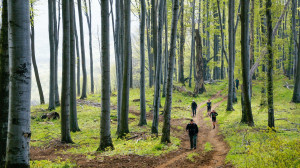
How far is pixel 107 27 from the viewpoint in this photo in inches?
383

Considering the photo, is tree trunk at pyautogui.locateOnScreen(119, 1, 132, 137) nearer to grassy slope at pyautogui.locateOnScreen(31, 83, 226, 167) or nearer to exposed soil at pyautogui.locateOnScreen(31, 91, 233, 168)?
grassy slope at pyautogui.locateOnScreen(31, 83, 226, 167)

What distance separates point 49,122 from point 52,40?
25.5 feet

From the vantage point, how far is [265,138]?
10.3m

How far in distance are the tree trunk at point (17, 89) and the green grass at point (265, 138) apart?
18.1 feet

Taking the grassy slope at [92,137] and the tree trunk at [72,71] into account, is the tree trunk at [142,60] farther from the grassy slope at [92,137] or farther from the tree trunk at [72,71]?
the tree trunk at [72,71]

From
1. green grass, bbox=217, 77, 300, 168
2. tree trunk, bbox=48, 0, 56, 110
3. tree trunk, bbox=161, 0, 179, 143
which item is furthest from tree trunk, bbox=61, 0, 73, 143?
tree trunk, bbox=48, 0, 56, 110

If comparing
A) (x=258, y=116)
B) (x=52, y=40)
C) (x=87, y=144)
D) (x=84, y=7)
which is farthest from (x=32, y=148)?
(x=84, y=7)

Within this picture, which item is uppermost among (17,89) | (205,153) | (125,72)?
(125,72)

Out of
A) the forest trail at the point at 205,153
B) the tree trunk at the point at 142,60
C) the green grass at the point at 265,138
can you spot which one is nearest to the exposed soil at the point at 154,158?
the forest trail at the point at 205,153

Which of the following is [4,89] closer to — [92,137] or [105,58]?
[105,58]

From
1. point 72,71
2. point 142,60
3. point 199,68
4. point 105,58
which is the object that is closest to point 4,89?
point 105,58

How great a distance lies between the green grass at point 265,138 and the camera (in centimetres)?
548

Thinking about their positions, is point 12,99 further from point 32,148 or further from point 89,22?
point 89,22

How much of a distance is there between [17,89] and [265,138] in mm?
10453
